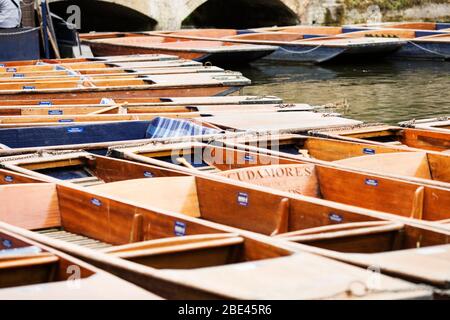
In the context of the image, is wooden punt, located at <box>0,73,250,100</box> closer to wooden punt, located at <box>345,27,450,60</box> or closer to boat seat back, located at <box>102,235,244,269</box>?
boat seat back, located at <box>102,235,244,269</box>

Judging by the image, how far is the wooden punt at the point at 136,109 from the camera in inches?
283

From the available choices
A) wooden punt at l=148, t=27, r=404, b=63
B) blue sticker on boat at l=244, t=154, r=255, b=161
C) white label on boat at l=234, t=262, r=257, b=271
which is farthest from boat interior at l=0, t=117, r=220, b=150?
wooden punt at l=148, t=27, r=404, b=63

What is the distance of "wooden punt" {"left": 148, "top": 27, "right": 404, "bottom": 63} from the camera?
562 inches

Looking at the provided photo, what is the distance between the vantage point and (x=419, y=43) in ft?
48.6

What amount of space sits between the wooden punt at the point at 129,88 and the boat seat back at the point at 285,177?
4096 millimetres

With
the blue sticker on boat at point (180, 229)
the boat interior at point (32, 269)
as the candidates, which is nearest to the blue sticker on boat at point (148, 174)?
the blue sticker on boat at point (180, 229)

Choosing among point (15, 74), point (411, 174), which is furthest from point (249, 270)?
point (15, 74)

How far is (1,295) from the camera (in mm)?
2717

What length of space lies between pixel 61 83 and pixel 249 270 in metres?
6.20

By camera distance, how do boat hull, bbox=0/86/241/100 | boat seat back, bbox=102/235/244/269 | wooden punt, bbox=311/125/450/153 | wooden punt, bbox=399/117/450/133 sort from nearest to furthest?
boat seat back, bbox=102/235/244/269
wooden punt, bbox=311/125/450/153
wooden punt, bbox=399/117/450/133
boat hull, bbox=0/86/241/100

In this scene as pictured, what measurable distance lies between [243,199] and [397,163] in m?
1.19

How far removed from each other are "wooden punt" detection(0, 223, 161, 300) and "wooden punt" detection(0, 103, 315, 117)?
375 centimetres

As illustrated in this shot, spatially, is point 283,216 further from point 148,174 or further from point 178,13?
point 178,13

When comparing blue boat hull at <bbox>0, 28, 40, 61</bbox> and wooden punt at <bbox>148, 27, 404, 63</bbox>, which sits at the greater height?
blue boat hull at <bbox>0, 28, 40, 61</bbox>
